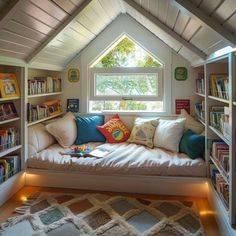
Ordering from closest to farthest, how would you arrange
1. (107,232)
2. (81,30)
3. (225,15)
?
(225,15) → (107,232) → (81,30)

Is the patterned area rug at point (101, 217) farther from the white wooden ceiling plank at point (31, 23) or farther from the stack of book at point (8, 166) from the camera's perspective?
the white wooden ceiling plank at point (31, 23)

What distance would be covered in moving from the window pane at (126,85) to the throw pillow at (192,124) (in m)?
0.58

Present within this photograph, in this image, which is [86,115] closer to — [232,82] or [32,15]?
[32,15]

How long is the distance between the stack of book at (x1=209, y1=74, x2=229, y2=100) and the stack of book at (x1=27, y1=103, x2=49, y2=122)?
6.40ft

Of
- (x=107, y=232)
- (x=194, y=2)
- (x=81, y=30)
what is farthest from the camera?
(x=81, y=30)

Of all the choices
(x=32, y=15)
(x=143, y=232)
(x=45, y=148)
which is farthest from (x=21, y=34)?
(x=143, y=232)

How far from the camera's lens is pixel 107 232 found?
2008 mm

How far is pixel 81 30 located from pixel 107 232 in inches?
88.7

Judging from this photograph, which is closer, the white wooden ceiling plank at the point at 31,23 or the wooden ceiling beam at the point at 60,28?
the white wooden ceiling plank at the point at 31,23

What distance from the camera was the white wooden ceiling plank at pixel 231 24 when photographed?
4.69ft

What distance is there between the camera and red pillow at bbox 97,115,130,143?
340 centimetres

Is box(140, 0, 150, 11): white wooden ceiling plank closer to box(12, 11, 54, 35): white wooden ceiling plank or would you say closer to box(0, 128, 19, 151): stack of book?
box(12, 11, 54, 35): white wooden ceiling plank

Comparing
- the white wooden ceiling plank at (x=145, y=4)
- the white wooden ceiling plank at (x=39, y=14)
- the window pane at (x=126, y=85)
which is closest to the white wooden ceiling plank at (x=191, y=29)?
the white wooden ceiling plank at (x=145, y=4)

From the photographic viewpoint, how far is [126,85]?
3.80 m
